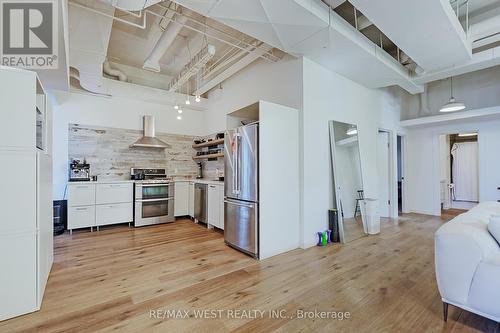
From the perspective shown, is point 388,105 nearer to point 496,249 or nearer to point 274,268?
point 496,249

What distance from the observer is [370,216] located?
433 centimetres

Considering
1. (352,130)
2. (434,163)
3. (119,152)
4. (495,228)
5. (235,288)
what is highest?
(352,130)

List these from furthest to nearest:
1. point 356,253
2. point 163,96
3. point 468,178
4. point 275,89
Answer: point 468,178 → point 163,96 → point 275,89 → point 356,253

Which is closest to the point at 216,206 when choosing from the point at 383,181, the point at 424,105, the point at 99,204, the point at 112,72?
the point at 99,204

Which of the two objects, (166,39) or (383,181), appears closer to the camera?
(166,39)

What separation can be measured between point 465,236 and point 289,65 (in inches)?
128

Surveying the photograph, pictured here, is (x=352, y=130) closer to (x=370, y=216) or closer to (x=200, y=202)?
(x=370, y=216)

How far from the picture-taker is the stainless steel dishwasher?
493 centimetres

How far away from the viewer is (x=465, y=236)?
5.69 feet

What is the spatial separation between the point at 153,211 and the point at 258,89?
3.51 meters

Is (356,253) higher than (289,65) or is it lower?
lower

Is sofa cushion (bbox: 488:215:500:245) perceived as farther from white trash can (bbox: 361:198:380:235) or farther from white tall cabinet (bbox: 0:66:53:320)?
white tall cabinet (bbox: 0:66:53:320)

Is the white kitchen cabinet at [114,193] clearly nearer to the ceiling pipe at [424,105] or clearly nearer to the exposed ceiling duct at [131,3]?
the exposed ceiling duct at [131,3]

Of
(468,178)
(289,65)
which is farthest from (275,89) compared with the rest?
(468,178)
